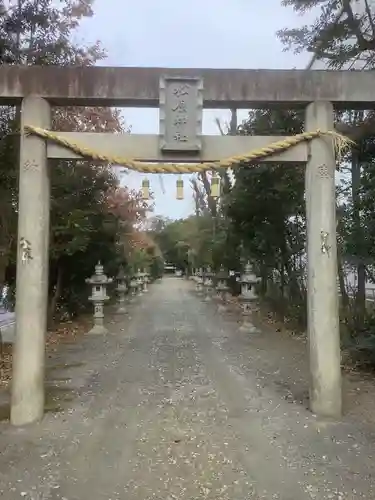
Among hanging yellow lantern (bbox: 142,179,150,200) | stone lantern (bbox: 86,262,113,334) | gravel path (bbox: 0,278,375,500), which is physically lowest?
gravel path (bbox: 0,278,375,500)

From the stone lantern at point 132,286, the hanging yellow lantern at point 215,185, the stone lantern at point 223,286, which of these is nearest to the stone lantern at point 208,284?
the stone lantern at point 132,286

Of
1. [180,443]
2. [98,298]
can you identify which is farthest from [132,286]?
[180,443]

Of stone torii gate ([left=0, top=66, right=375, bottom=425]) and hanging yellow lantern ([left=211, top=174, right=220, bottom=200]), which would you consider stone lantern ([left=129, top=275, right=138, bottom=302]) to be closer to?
hanging yellow lantern ([left=211, top=174, right=220, bottom=200])

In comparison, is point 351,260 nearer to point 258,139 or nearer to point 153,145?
point 258,139

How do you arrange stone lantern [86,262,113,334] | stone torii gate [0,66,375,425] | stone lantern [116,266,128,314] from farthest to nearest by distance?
stone lantern [116,266,128,314], stone lantern [86,262,113,334], stone torii gate [0,66,375,425]

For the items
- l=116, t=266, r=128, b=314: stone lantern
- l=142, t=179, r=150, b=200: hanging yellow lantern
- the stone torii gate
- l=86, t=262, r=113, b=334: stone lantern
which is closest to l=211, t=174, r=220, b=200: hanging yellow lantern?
the stone torii gate

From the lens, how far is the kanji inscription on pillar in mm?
5594

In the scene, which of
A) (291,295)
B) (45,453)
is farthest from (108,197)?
(45,453)

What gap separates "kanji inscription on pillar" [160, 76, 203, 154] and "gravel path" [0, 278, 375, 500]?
285 centimetres

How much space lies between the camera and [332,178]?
567 centimetres

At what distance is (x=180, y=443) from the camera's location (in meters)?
4.84

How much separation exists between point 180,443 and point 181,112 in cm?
324

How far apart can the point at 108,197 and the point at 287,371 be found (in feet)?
28.6

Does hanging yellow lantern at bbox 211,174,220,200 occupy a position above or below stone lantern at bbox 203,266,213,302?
above
